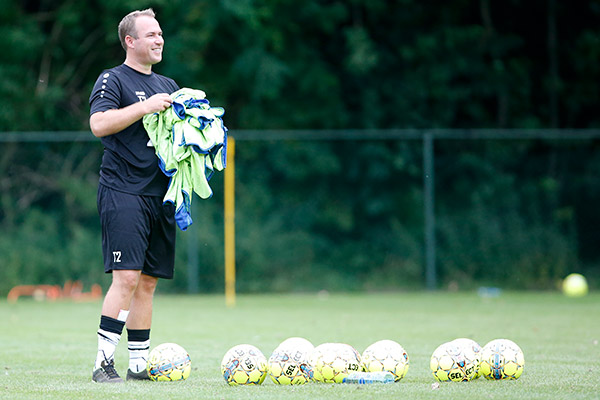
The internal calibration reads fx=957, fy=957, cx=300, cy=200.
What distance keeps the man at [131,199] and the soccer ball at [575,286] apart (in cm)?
1055

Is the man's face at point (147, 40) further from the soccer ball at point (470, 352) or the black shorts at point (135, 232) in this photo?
the soccer ball at point (470, 352)

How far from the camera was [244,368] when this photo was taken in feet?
18.6

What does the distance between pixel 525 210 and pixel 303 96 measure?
5.35 metres

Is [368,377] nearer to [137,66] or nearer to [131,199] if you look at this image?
[131,199]

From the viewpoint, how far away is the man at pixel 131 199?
5.77 metres

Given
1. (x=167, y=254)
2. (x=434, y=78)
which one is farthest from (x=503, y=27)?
(x=167, y=254)

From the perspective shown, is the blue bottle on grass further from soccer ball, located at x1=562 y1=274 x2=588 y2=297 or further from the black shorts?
soccer ball, located at x1=562 y1=274 x2=588 y2=297

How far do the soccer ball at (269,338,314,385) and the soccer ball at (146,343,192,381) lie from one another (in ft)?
2.00

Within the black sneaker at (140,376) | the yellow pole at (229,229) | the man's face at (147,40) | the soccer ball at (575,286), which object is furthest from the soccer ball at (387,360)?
the soccer ball at (575,286)

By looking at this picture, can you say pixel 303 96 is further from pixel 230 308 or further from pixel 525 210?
pixel 230 308

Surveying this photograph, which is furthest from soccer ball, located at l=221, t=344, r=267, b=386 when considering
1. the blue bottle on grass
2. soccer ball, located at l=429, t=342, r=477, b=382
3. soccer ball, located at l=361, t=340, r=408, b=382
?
soccer ball, located at l=429, t=342, r=477, b=382

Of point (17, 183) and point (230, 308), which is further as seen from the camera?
point (17, 183)

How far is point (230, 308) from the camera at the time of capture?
13.5 metres

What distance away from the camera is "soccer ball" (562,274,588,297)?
15.2 m
